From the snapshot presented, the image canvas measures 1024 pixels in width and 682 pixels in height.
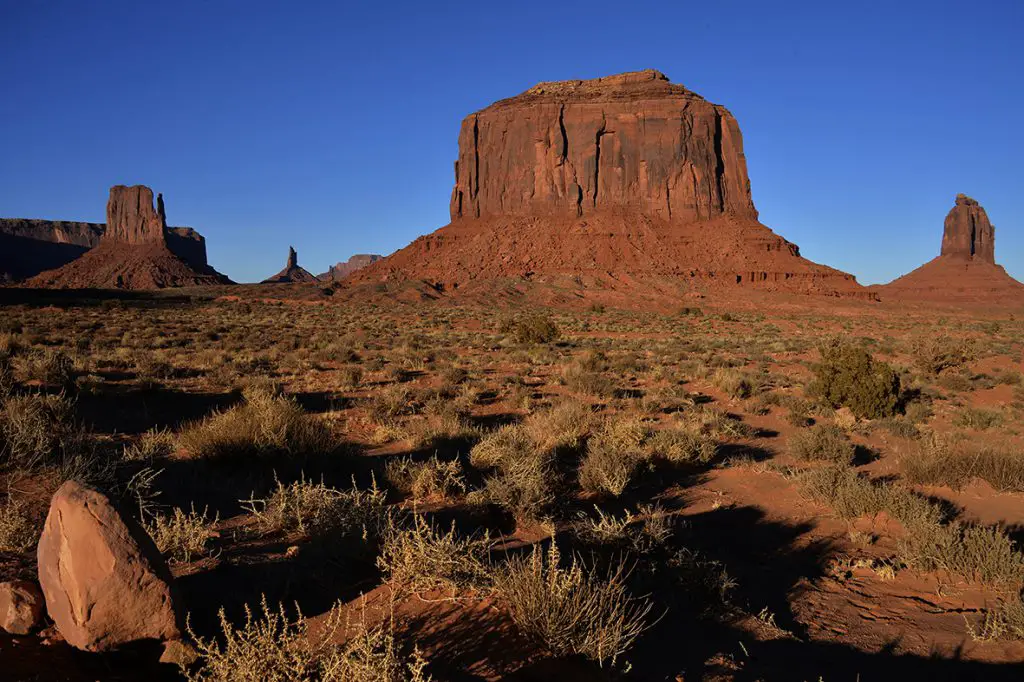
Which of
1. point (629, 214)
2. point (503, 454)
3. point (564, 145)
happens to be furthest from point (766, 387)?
point (564, 145)

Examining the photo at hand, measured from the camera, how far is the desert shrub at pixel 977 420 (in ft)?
34.5

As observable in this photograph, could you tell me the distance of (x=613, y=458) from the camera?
639cm

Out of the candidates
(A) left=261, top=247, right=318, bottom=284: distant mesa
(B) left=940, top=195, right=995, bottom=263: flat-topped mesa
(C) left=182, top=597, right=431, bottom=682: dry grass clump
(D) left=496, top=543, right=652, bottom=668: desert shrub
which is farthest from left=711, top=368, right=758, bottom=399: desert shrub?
(A) left=261, top=247, right=318, bottom=284: distant mesa

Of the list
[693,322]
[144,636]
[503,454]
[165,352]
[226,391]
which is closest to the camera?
[144,636]

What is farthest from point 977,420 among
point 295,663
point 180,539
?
point 180,539

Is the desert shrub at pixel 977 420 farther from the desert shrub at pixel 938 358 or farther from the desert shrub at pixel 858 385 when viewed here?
the desert shrub at pixel 938 358

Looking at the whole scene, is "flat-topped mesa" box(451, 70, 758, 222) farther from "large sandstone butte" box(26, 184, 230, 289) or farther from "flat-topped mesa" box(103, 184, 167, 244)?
"flat-topped mesa" box(103, 184, 167, 244)

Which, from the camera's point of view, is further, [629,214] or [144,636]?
[629,214]

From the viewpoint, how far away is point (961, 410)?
1180 centimetres

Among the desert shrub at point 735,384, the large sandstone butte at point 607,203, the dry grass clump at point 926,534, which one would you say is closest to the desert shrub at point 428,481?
the dry grass clump at point 926,534

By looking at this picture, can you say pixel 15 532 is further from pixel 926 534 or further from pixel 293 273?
pixel 293 273

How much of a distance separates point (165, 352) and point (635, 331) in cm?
2312

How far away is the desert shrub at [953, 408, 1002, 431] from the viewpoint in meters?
10.5

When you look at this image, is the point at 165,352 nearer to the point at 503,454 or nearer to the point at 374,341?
the point at 374,341
